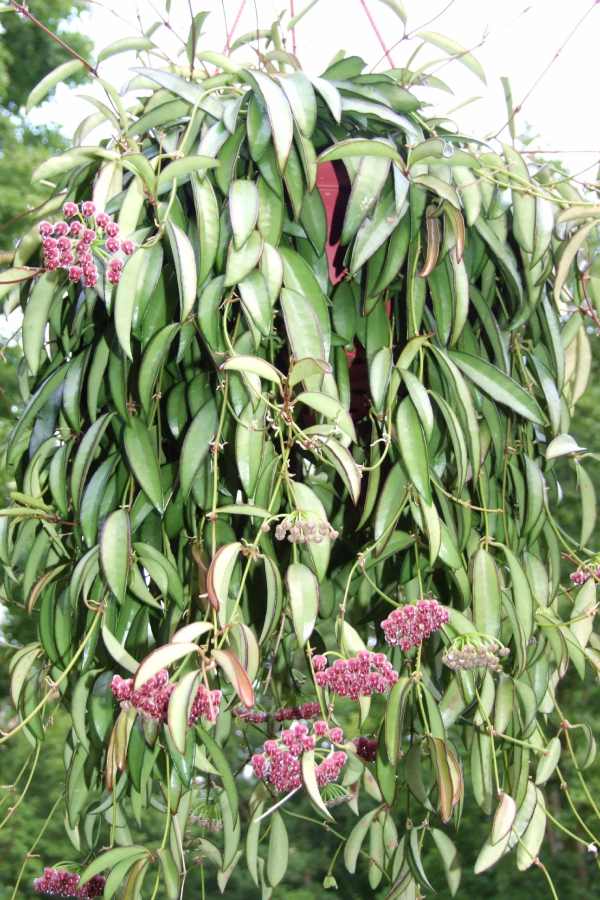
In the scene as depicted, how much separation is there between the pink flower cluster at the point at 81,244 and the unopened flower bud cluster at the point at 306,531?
0.19 m

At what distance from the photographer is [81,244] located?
0.67m

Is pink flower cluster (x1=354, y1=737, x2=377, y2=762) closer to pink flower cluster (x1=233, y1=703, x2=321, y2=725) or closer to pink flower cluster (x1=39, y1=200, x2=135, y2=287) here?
pink flower cluster (x1=233, y1=703, x2=321, y2=725)

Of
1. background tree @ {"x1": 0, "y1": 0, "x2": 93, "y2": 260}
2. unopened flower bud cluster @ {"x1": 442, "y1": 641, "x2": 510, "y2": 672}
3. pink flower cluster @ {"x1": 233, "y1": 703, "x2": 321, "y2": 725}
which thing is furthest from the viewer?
background tree @ {"x1": 0, "y1": 0, "x2": 93, "y2": 260}

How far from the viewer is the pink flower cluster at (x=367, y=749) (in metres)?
1.00

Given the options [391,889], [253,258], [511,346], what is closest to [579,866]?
[391,889]

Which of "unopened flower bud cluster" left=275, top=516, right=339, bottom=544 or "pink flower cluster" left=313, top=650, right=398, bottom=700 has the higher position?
"unopened flower bud cluster" left=275, top=516, right=339, bottom=544

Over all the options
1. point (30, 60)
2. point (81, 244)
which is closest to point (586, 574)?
point (81, 244)

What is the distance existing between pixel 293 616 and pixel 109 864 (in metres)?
0.23

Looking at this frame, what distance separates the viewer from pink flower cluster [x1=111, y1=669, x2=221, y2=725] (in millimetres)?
623

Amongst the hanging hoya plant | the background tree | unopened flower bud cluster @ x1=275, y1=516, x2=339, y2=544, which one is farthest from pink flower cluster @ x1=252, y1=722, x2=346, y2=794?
the background tree

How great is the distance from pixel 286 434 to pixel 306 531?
0.65ft

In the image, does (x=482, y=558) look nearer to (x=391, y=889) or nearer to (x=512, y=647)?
(x=512, y=647)

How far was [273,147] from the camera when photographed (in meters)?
0.76

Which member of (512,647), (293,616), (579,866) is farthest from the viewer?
(579,866)
